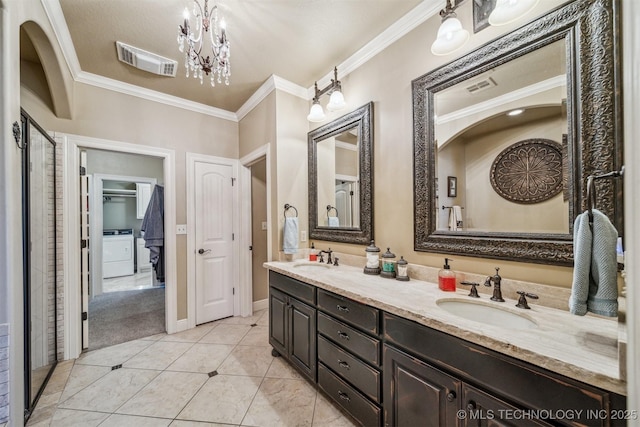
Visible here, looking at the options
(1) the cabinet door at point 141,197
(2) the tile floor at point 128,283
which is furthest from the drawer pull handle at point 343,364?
(1) the cabinet door at point 141,197

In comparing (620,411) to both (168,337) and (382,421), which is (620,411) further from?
(168,337)

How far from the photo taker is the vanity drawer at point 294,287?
178cm

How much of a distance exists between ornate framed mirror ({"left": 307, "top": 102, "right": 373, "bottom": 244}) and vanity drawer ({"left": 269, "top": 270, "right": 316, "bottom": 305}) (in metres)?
0.60

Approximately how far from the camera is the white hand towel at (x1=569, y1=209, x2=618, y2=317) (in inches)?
31.2

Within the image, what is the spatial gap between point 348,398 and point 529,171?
1645 mm

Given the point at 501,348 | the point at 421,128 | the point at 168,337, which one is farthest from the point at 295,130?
the point at 168,337

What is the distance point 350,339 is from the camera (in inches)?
58.1

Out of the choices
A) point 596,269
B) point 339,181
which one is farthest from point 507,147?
point 339,181

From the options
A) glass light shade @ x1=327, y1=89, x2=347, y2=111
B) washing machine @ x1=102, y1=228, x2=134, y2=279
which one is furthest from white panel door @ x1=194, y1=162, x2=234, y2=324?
washing machine @ x1=102, y1=228, x2=134, y2=279

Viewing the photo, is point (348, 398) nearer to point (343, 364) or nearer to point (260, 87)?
point (343, 364)

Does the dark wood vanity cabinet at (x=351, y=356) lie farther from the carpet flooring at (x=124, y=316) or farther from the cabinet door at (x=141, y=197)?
the cabinet door at (x=141, y=197)

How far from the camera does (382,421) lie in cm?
129

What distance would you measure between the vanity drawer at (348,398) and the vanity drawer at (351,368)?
4cm

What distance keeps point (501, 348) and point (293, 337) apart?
4.96 feet
